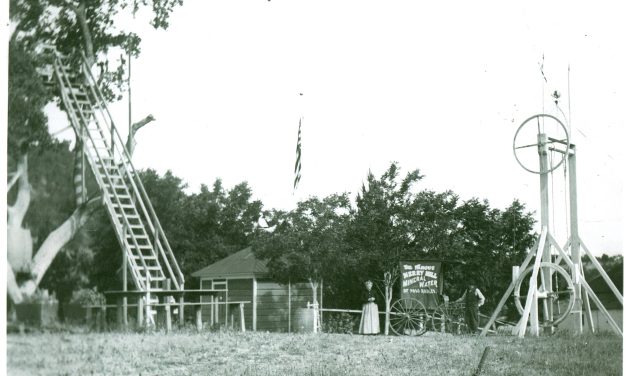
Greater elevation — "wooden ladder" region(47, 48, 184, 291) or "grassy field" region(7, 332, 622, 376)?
"wooden ladder" region(47, 48, 184, 291)

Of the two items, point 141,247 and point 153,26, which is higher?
point 153,26

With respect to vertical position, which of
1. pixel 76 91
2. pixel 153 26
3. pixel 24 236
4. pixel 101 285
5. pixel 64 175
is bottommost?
pixel 101 285

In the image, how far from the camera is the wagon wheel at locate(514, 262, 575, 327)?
11.3 meters

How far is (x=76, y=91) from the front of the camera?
7664 millimetres

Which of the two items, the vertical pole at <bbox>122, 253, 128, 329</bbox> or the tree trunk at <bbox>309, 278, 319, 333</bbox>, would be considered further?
the tree trunk at <bbox>309, 278, 319, 333</bbox>

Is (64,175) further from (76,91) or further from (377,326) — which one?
(377,326)

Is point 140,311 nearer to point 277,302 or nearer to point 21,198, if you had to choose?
point 21,198

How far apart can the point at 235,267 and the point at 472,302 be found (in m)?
4.32

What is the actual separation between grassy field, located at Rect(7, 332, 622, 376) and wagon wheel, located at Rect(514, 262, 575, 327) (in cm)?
68

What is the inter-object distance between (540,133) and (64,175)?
A: 22.6 ft

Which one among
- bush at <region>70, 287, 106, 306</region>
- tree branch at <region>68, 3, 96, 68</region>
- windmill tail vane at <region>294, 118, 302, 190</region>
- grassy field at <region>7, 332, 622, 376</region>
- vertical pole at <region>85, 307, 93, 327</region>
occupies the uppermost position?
tree branch at <region>68, 3, 96, 68</region>

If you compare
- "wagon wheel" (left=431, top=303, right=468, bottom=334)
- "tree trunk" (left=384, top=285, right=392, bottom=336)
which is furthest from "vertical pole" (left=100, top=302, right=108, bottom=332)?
"wagon wheel" (left=431, top=303, right=468, bottom=334)

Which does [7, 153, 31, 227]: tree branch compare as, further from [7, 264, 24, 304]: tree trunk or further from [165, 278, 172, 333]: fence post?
[165, 278, 172, 333]: fence post

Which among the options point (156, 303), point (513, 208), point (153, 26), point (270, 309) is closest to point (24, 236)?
point (156, 303)
